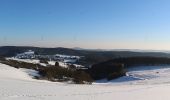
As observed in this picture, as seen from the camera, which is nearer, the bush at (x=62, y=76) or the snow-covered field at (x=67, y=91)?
the snow-covered field at (x=67, y=91)

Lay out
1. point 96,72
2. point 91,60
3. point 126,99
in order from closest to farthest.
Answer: point 126,99, point 96,72, point 91,60

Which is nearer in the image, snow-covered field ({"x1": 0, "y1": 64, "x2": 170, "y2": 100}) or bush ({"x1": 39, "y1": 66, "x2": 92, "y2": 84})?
snow-covered field ({"x1": 0, "y1": 64, "x2": 170, "y2": 100})

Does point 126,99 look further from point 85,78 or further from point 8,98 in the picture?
point 85,78

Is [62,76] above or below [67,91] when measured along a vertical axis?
below

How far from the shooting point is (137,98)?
81.8ft

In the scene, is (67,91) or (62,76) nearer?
(67,91)

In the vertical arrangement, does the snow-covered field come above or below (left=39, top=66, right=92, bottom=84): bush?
above

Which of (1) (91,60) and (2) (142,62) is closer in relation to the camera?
(2) (142,62)

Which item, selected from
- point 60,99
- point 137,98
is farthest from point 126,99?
point 60,99

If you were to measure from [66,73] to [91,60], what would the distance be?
104041 mm

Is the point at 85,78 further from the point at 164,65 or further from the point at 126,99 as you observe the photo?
the point at 164,65

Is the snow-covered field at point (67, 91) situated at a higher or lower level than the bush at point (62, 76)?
higher

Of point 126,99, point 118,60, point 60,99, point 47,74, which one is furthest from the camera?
point 118,60

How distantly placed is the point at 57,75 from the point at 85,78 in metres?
4.64
